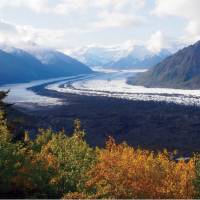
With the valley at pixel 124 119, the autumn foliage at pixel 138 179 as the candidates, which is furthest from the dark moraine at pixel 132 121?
the autumn foliage at pixel 138 179

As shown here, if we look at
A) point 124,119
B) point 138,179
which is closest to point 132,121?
point 124,119

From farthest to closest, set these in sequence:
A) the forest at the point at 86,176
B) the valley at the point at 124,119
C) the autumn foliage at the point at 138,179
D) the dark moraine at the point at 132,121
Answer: the valley at the point at 124,119, the dark moraine at the point at 132,121, the autumn foliage at the point at 138,179, the forest at the point at 86,176

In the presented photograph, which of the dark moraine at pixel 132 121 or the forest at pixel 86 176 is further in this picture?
the dark moraine at pixel 132 121

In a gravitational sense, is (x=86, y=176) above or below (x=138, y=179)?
above

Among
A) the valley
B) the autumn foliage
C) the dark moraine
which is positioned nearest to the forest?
the autumn foliage

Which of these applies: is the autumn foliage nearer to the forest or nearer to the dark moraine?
the forest

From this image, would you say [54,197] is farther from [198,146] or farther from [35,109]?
[35,109]

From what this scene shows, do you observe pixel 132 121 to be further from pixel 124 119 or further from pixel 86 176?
pixel 86 176

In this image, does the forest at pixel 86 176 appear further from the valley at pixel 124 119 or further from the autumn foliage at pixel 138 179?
the valley at pixel 124 119

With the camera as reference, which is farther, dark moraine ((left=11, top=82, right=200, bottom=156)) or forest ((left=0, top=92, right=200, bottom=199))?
dark moraine ((left=11, top=82, right=200, bottom=156))
